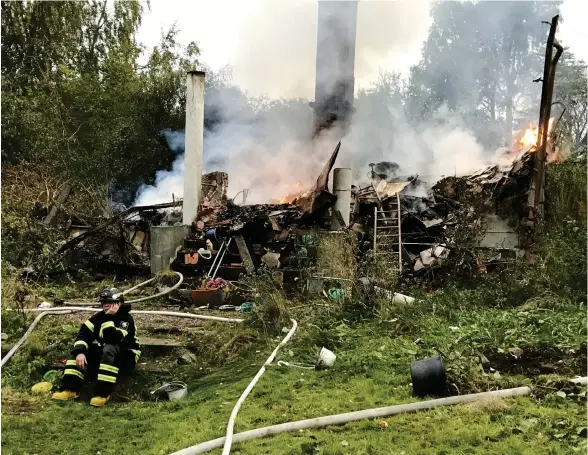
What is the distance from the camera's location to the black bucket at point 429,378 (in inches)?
167

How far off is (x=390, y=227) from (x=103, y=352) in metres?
8.05

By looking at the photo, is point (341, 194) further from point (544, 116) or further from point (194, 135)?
point (194, 135)

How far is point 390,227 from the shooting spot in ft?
38.2

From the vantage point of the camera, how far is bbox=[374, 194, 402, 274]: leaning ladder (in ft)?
36.3

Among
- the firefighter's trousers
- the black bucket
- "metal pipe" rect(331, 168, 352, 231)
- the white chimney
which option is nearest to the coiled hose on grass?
the firefighter's trousers

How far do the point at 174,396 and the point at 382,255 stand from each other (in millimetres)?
4033

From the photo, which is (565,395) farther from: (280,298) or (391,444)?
(280,298)

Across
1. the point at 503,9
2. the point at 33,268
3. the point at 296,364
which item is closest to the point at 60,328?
the point at 33,268

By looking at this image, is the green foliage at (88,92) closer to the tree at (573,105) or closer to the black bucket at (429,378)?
the black bucket at (429,378)

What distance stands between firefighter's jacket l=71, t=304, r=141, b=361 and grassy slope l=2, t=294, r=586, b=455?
1.97ft

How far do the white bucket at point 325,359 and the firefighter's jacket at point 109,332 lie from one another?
1.93 m

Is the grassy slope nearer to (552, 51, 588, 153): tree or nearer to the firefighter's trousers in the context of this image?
the firefighter's trousers

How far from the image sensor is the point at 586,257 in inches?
253

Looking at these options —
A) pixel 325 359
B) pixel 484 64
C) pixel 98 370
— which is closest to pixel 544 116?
pixel 325 359
